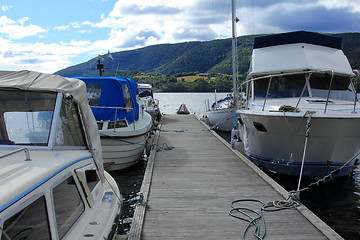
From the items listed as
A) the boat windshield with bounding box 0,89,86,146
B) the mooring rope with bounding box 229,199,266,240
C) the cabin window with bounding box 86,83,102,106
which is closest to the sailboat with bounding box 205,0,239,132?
the cabin window with bounding box 86,83,102,106

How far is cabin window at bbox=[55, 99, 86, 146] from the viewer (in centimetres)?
344

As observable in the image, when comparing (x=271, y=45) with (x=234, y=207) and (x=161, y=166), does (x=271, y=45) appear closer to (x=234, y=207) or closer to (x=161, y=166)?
(x=161, y=166)

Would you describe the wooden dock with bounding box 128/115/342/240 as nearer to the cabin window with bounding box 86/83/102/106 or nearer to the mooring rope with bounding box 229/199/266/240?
Answer: the mooring rope with bounding box 229/199/266/240

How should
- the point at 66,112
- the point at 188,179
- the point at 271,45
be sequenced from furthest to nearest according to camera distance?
the point at 271,45 → the point at 188,179 → the point at 66,112

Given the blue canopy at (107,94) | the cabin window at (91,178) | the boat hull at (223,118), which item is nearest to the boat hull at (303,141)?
the blue canopy at (107,94)

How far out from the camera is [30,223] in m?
2.25

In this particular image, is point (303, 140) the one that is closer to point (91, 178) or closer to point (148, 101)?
point (91, 178)

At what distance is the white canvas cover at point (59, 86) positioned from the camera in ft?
11.2

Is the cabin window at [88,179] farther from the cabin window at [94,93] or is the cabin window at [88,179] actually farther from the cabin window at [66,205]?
the cabin window at [94,93]

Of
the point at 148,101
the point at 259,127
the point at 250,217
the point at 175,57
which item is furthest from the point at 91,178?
the point at 175,57

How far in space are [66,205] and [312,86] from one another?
308 inches

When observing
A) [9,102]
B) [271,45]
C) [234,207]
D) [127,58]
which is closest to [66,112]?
[9,102]

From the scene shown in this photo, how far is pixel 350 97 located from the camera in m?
8.93

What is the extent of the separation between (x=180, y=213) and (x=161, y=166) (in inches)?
121
